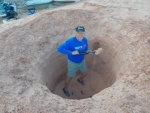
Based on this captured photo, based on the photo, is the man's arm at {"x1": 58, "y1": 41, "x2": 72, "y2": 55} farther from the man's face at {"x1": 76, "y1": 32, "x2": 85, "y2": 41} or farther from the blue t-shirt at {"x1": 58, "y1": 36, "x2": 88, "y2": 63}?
the man's face at {"x1": 76, "y1": 32, "x2": 85, "y2": 41}

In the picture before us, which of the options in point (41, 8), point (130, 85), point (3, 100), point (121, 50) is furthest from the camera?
point (41, 8)

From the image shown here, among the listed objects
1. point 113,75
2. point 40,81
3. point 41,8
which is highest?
point 40,81

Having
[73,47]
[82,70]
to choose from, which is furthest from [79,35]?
Result: [82,70]

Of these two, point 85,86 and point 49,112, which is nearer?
point 49,112

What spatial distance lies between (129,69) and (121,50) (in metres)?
0.88

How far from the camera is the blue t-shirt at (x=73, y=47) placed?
527 cm

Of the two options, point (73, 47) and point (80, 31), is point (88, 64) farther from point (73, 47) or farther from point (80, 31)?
point (80, 31)

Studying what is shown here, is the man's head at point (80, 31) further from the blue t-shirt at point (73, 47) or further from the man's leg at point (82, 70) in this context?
the man's leg at point (82, 70)

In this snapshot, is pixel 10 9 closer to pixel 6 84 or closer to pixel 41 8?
pixel 41 8

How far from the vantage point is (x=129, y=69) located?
16.7 ft

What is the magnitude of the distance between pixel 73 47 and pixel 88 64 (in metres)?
1.76

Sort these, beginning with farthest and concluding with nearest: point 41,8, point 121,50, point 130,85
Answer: point 41,8 → point 121,50 → point 130,85

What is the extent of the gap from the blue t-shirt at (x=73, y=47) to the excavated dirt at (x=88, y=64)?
2.46 feet

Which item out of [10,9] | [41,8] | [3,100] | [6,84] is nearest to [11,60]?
[6,84]
